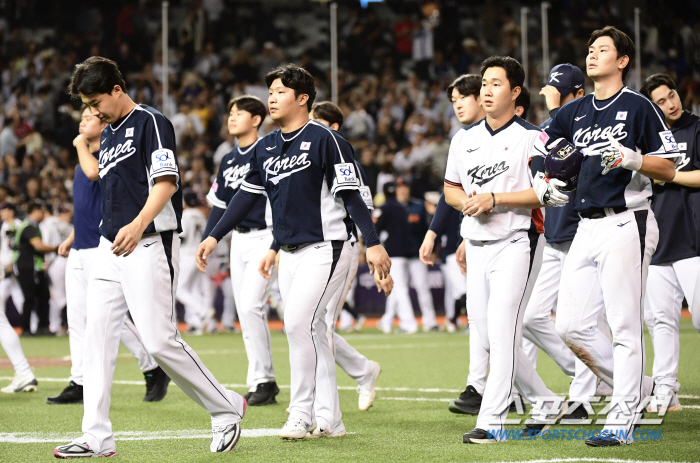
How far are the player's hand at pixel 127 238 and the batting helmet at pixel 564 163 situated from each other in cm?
246

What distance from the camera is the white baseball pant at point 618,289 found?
5367 millimetres

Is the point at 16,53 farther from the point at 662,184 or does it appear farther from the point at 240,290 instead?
the point at 662,184

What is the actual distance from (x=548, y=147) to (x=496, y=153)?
1.19 ft

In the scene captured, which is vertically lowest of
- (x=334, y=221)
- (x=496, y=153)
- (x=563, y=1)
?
(x=334, y=221)

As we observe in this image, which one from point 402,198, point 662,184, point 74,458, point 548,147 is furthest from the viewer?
point 402,198

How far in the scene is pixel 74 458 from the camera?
521 centimetres

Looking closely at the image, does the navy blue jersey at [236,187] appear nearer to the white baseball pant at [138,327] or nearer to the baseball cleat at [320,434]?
the baseball cleat at [320,434]

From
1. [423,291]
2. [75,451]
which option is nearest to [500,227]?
[75,451]

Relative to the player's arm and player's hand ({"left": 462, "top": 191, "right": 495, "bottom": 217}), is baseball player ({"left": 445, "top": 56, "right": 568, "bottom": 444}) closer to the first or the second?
player's hand ({"left": 462, "top": 191, "right": 495, "bottom": 217})

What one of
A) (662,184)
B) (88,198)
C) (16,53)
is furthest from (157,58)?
(662,184)

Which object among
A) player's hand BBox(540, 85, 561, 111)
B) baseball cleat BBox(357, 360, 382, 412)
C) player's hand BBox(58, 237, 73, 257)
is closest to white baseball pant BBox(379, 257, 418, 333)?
player's hand BBox(58, 237, 73, 257)

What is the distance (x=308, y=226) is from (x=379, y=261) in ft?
2.00

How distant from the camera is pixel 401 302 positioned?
15859 millimetres

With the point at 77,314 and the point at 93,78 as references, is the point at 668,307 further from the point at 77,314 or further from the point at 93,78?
the point at 77,314
